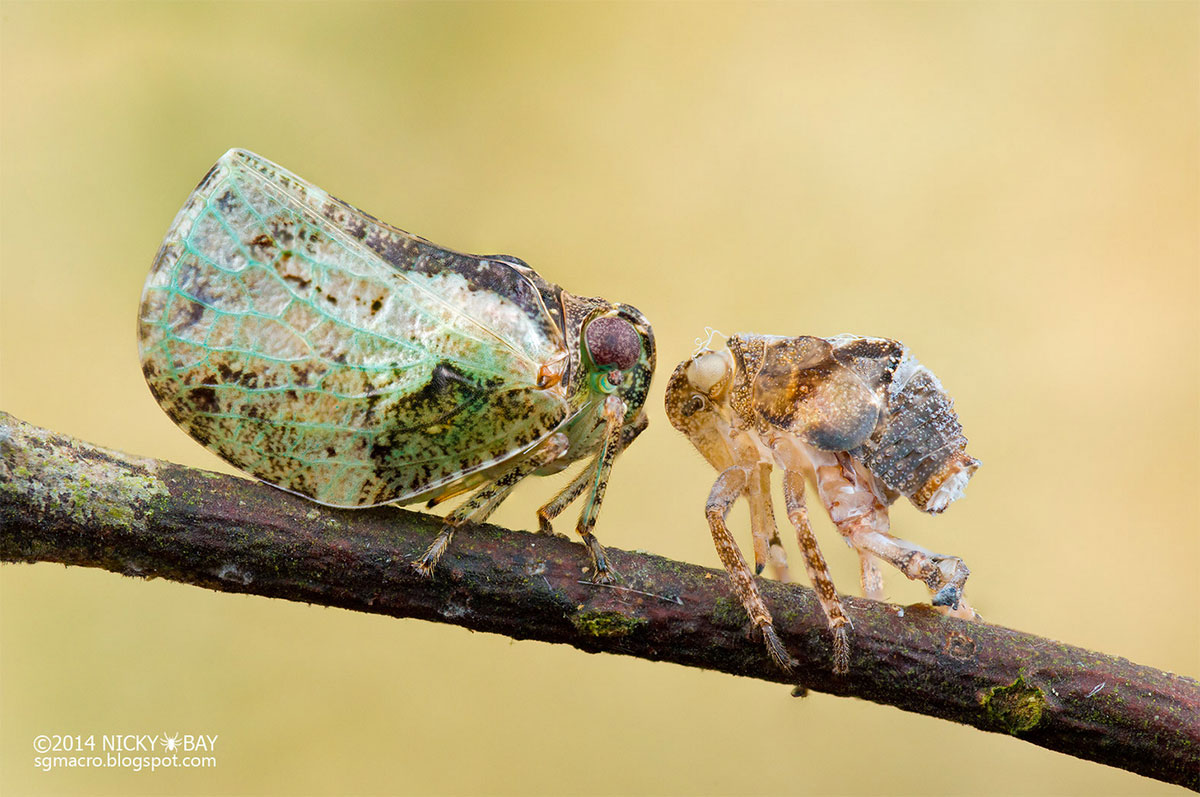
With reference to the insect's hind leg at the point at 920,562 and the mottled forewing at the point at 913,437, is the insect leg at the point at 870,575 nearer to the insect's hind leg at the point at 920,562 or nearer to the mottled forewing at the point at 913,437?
the insect's hind leg at the point at 920,562

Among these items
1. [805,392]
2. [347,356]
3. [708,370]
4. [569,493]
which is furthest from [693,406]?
[347,356]

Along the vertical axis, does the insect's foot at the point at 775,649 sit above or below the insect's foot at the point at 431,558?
below

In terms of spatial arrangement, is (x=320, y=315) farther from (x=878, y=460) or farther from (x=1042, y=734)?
(x=1042, y=734)

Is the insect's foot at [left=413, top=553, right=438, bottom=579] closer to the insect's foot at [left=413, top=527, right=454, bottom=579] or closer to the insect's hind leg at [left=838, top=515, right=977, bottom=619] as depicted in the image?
the insect's foot at [left=413, top=527, right=454, bottom=579]

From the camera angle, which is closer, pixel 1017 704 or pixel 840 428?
pixel 1017 704

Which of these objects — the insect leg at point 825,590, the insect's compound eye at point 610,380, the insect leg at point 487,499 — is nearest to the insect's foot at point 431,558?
the insect leg at point 487,499

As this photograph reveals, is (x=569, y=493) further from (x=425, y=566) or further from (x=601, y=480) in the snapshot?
(x=425, y=566)

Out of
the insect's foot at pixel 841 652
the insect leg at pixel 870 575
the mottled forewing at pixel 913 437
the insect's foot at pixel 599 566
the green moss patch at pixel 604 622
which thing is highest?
the mottled forewing at pixel 913 437

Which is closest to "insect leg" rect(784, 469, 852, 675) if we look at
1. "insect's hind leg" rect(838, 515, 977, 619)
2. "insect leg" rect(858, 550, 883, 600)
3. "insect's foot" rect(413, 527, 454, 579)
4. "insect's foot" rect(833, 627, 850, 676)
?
"insect's foot" rect(833, 627, 850, 676)
